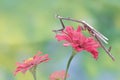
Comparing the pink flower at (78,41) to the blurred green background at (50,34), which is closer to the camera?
the pink flower at (78,41)

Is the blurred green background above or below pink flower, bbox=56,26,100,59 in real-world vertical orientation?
below

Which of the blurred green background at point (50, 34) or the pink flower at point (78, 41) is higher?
the pink flower at point (78, 41)

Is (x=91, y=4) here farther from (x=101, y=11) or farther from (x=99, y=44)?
(x=99, y=44)

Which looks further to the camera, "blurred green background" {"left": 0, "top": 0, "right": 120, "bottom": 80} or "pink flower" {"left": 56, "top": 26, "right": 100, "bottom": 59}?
"blurred green background" {"left": 0, "top": 0, "right": 120, "bottom": 80}

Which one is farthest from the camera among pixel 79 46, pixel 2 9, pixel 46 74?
pixel 2 9

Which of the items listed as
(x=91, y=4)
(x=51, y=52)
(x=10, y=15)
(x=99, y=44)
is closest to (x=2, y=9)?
(x=10, y=15)

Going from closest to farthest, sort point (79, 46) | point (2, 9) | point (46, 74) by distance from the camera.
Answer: point (79, 46) < point (46, 74) < point (2, 9)

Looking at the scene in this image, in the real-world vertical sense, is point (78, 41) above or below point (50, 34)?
above

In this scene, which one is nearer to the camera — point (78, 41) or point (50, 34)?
point (78, 41)
